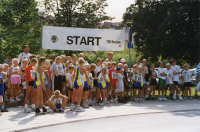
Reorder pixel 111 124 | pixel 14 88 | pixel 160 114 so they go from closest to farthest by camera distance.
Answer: pixel 111 124, pixel 160 114, pixel 14 88

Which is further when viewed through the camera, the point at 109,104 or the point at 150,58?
the point at 150,58

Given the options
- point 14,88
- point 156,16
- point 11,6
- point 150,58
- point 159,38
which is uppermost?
point 11,6

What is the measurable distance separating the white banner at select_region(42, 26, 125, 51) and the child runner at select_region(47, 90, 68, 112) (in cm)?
424

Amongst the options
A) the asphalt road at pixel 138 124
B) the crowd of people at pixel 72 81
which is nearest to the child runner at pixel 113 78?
the crowd of people at pixel 72 81

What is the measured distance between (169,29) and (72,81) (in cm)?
786

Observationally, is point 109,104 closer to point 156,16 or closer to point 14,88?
point 14,88

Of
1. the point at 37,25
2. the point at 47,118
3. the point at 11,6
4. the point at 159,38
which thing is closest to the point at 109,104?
the point at 47,118

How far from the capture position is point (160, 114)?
9.36 meters

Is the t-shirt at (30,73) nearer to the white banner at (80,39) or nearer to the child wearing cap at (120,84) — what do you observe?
the white banner at (80,39)

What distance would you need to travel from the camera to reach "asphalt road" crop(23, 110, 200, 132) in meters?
6.89

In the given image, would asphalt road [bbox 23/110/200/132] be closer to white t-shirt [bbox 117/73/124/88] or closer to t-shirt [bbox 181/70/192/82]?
white t-shirt [bbox 117/73/124/88]

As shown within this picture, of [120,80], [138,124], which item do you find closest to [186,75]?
[120,80]

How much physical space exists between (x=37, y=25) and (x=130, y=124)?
653 inches

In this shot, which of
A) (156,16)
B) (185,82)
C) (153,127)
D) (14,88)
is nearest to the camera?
(153,127)
